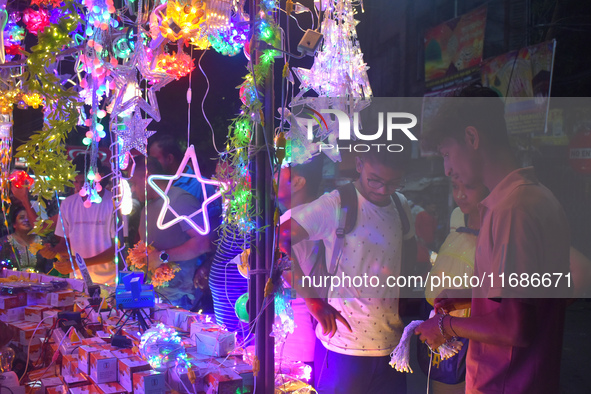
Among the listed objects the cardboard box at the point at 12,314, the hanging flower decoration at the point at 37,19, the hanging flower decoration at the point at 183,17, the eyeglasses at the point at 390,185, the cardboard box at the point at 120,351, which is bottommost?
the cardboard box at the point at 12,314

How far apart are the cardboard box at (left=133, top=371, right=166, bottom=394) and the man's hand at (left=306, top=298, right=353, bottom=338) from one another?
1.34 meters

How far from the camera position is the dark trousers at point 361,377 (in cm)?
292

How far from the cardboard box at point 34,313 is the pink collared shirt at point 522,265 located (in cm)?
234

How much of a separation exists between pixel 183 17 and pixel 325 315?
6.09 feet

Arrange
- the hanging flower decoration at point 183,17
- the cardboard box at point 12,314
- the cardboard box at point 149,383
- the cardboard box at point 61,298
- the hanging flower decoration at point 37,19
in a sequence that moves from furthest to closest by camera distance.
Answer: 1. the cardboard box at point 61,298
2. the cardboard box at point 12,314
3. the hanging flower decoration at point 37,19
4. the hanging flower decoration at point 183,17
5. the cardboard box at point 149,383

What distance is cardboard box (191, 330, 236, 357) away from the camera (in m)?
2.04

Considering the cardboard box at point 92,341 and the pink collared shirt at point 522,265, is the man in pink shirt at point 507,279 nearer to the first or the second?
the pink collared shirt at point 522,265

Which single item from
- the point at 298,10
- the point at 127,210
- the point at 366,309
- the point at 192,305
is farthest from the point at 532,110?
the point at 192,305

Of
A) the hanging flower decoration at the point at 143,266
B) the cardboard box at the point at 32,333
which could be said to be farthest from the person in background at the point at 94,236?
the cardboard box at the point at 32,333

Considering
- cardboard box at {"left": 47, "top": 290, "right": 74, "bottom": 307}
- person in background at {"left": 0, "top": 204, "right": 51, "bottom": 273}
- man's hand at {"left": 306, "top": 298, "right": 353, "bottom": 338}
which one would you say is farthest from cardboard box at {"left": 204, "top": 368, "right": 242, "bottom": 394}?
person in background at {"left": 0, "top": 204, "right": 51, "bottom": 273}

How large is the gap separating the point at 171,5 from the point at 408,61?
4135mm

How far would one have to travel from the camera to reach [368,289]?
2922mm

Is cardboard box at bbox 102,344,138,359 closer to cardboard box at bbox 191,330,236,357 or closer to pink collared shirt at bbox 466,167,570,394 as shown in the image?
cardboard box at bbox 191,330,236,357

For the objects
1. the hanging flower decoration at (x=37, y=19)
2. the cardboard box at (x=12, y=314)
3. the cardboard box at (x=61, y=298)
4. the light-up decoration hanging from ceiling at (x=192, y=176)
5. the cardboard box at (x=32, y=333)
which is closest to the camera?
the hanging flower decoration at (x=37, y=19)
